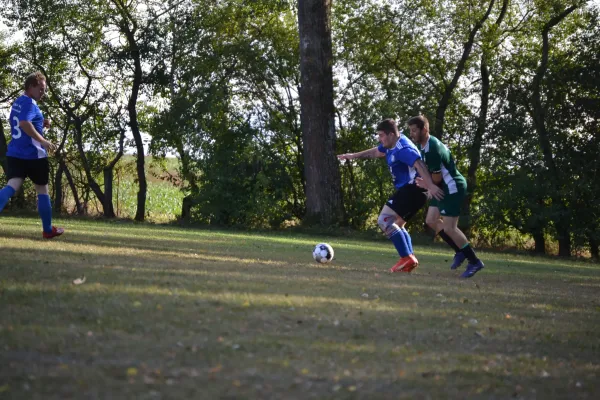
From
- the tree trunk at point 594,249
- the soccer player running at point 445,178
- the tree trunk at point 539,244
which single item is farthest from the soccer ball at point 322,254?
the tree trunk at point 594,249

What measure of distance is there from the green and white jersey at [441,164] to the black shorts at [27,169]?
5.35 meters

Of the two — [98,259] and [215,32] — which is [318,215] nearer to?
[215,32]

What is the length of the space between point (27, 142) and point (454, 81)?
1793cm

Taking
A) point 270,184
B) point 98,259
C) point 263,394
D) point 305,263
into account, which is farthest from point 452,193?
point 270,184

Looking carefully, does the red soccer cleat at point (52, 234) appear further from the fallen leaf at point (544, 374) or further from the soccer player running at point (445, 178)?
the fallen leaf at point (544, 374)

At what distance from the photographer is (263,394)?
425cm

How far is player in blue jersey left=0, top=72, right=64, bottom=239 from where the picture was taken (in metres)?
11.2

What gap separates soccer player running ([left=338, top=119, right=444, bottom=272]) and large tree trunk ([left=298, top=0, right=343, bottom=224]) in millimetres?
13300

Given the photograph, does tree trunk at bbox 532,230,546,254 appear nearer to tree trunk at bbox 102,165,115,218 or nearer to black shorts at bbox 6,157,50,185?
tree trunk at bbox 102,165,115,218

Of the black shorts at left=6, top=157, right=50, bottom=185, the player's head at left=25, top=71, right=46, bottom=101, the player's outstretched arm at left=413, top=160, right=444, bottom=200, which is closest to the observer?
the player's outstretched arm at left=413, top=160, right=444, bottom=200

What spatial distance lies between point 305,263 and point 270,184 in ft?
50.6

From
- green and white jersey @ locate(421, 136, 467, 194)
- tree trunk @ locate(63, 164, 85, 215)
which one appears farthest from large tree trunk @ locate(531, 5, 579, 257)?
tree trunk @ locate(63, 164, 85, 215)

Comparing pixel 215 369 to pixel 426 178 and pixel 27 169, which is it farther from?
pixel 27 169

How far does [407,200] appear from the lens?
38.0ft
